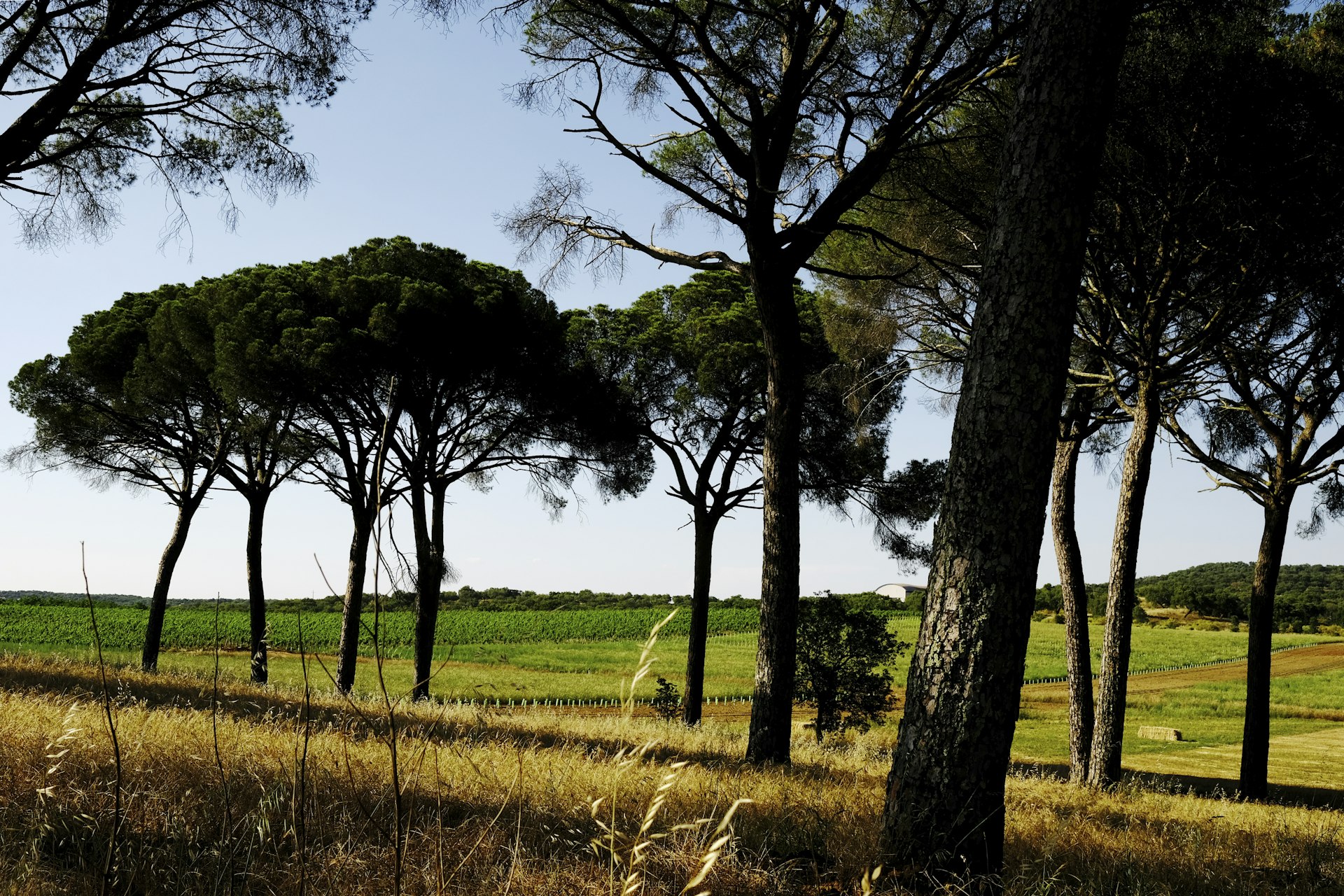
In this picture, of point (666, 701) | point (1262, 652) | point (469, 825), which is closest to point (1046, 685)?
point (1262, 652)

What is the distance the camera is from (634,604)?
202ft

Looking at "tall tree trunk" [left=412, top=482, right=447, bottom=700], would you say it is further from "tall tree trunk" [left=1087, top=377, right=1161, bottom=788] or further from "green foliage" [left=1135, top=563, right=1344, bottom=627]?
"green foliage" [left=1135, top=563, right=1344, bottom=627]

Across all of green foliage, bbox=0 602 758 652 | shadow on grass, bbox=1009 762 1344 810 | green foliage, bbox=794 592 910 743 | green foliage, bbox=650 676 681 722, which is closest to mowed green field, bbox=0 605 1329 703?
green foliage, bbox=0 602 758 652

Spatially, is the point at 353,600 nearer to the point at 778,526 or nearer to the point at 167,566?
the point at 167,566

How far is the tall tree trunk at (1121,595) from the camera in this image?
11.7 metres

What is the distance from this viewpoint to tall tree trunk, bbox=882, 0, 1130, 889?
14.7 feet

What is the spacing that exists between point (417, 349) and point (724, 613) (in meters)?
43.9

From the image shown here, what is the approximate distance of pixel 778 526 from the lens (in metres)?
8.93

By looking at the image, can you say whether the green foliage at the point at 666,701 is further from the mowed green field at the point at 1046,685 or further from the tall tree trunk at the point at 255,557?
the tall tree trunk at the point at 255,557

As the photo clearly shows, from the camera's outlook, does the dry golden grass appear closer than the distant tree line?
Yes

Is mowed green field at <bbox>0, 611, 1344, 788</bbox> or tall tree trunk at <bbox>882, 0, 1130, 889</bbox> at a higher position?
tall tree trunk at <bbox>882, 0, 1130, 889</bbox>

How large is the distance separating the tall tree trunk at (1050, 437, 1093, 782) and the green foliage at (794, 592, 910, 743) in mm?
3447

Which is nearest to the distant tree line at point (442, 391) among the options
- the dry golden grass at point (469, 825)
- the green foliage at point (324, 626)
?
the dry golden grass at point (469, 825)

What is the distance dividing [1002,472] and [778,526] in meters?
4.46
